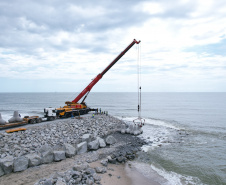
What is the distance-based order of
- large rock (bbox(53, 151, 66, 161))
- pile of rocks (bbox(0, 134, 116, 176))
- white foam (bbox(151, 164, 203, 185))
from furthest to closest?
large rock (bbox(53, 151, 66, 161)) → white foam (bbox(151, 164, 203, 185)) → pile of rocks (bbox(0, 134, 116, 176))

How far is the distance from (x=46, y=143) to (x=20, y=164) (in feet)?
13.7

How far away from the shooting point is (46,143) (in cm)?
1667

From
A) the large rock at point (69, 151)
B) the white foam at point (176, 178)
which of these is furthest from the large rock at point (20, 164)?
the white foam at point (176, 178)

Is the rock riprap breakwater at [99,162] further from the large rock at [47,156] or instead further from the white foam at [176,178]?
the white foam at [176,178]

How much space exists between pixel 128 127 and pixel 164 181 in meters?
12.2

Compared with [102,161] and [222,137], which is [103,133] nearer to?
[102,161]

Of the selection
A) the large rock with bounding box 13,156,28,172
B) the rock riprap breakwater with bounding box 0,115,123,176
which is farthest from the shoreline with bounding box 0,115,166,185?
the rock riprap breakwater with bounding box 0,115,123,176

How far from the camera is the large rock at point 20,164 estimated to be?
12.4 metres

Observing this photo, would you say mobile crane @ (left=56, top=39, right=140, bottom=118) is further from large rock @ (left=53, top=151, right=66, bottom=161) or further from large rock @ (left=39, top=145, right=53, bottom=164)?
large rock @ (left=53, top=151, right=66, bottom=161)

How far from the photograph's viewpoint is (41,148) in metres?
15.2

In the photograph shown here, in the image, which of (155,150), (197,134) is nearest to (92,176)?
(155,150)

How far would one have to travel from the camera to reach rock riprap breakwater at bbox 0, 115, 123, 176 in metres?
12.9

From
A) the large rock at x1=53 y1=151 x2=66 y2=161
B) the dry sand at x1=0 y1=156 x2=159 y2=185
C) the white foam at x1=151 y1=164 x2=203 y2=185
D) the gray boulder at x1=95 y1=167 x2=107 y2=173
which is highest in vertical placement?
the large rock at x1=53 y1=151 x2=66 y2=161

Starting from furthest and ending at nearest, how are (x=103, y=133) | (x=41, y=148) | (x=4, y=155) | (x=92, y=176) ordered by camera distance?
(x=103, y=133) < (x=41, y=148) < (x=4, y=155) < (x=92, y=176)
